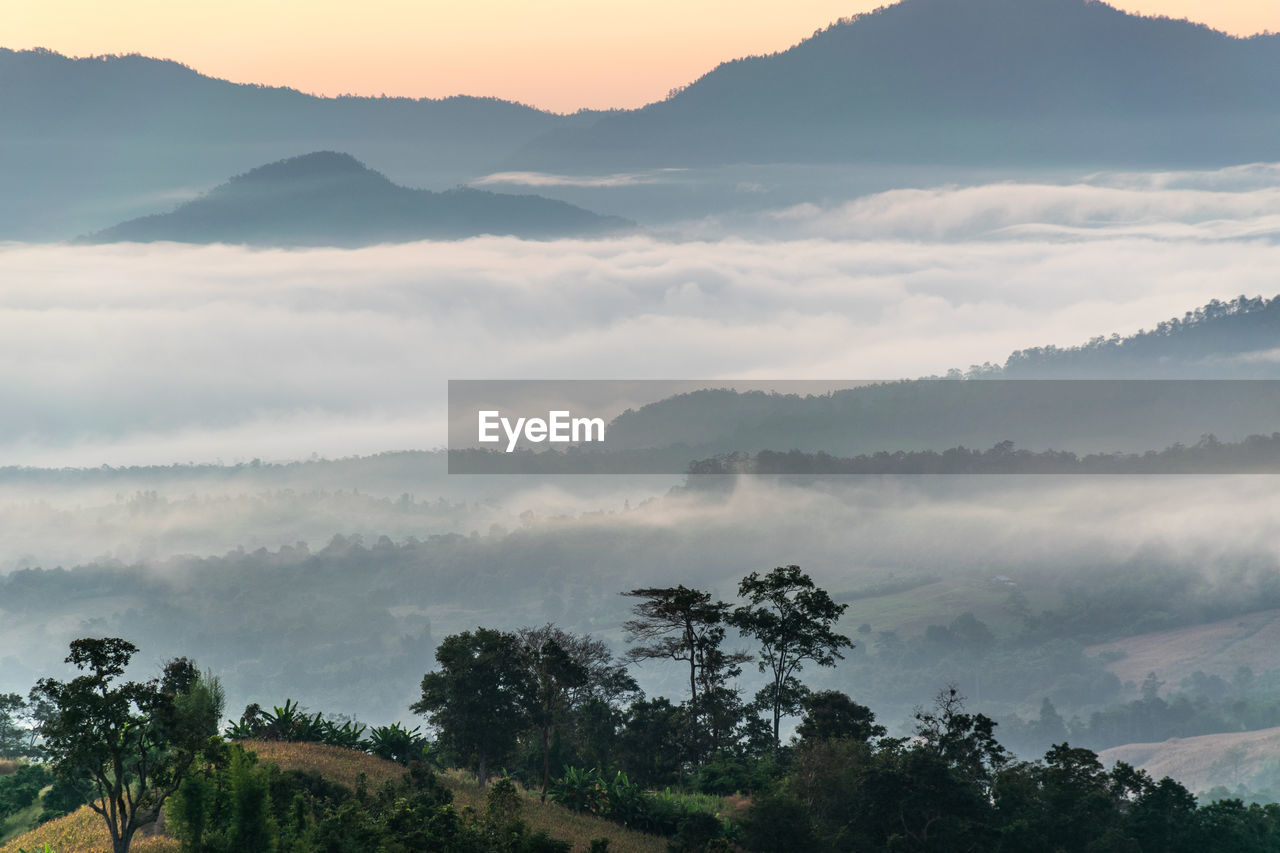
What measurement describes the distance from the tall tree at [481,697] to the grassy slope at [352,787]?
10.3 feet

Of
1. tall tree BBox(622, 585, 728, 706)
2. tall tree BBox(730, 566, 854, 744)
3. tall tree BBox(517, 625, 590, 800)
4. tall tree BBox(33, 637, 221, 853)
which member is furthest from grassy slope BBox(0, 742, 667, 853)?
tall tree BBox(730, 566, 854, 744)

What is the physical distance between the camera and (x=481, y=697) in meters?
73.4

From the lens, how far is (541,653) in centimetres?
7575

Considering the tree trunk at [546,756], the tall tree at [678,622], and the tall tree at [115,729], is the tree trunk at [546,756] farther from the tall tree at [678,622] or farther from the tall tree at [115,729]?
the tall tree at [115,729]

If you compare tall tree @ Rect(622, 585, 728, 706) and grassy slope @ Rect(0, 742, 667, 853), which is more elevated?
tall tree @ Rect(622, 585, 728, 706)

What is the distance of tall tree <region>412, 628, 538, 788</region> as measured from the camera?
73188mm

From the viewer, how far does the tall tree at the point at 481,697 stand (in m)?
73.2

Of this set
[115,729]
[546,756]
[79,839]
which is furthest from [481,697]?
[115,729]

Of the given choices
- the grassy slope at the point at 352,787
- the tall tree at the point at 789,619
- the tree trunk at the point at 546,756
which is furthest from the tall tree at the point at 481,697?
the tall tree at the point at 789,619

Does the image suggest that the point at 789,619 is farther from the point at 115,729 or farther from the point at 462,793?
the point at 115,729

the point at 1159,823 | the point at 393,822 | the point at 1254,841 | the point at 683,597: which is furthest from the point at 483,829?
the point at 1254,841

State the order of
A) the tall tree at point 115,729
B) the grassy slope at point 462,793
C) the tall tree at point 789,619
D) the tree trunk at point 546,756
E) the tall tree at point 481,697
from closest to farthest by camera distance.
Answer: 1. the tall tree at point 115,729
2. the grassy slope at point 462,793
3. the tree trunk at point 546,756
4. the tall tree at point 481,697
5. the tall tree at point 789,619

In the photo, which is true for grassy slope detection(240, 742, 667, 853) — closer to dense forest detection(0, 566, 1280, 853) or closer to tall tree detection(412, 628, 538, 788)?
dense forest detection(0, 566, 1280, 853)

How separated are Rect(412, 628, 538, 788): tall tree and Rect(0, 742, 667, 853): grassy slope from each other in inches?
124
